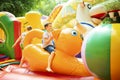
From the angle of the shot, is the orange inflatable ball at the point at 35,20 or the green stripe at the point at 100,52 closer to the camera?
the green stripe at the point at 100,52

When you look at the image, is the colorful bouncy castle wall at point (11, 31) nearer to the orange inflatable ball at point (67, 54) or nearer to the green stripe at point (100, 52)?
the orange inflatable ball at point (67, 54)

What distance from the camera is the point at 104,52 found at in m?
0.94

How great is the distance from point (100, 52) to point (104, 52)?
15 millimetres

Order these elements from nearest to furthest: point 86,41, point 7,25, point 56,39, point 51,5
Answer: point 86,41 → point 56,39 → point 7,25 → point 51,5

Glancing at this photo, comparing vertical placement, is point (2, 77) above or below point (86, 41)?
below

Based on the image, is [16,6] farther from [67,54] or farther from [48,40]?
→ [67,54]

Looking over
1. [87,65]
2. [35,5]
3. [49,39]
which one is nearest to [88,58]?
[87,65]

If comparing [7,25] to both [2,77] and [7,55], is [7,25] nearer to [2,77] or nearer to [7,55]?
[7,55]

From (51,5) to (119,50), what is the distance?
258 inches

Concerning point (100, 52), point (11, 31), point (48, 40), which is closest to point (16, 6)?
point (11, 31)

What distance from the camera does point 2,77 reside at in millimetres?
1355

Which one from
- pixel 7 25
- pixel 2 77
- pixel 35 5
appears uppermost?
pixel 35 5

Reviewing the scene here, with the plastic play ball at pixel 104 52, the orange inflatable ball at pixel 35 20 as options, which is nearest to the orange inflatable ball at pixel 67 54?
the plastic play ball at pixel 104 52

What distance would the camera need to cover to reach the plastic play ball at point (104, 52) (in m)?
0.93
